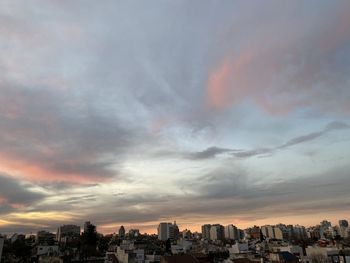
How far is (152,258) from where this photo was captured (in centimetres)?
9031

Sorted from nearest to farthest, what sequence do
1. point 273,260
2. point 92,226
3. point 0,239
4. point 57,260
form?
point 0,239 → point 57,260 → point 273,260 → point 92,226

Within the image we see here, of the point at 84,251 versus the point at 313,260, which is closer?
the point at 313,260

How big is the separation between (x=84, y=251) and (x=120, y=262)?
14963mm

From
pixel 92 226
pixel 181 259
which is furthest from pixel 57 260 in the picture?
pixel 92 226

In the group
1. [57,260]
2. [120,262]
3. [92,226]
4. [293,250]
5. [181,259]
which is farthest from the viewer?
[92,226]

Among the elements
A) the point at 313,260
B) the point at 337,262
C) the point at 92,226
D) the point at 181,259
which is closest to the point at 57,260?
the point at 181,259

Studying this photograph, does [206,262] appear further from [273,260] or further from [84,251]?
[84,251]

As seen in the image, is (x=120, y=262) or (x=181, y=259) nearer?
(x=181, y=259)

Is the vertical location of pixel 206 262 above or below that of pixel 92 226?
below

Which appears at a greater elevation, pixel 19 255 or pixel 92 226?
pixel 92 226

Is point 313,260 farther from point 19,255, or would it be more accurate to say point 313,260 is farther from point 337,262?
point 19,255

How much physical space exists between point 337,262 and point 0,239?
68.8 m

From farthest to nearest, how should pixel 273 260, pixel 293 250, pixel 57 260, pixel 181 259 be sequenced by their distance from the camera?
pixel 293 250 → pixel 273 260 → pixel 57 260 → pixel 181 259

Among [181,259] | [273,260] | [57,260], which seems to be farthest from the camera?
[273,260]
